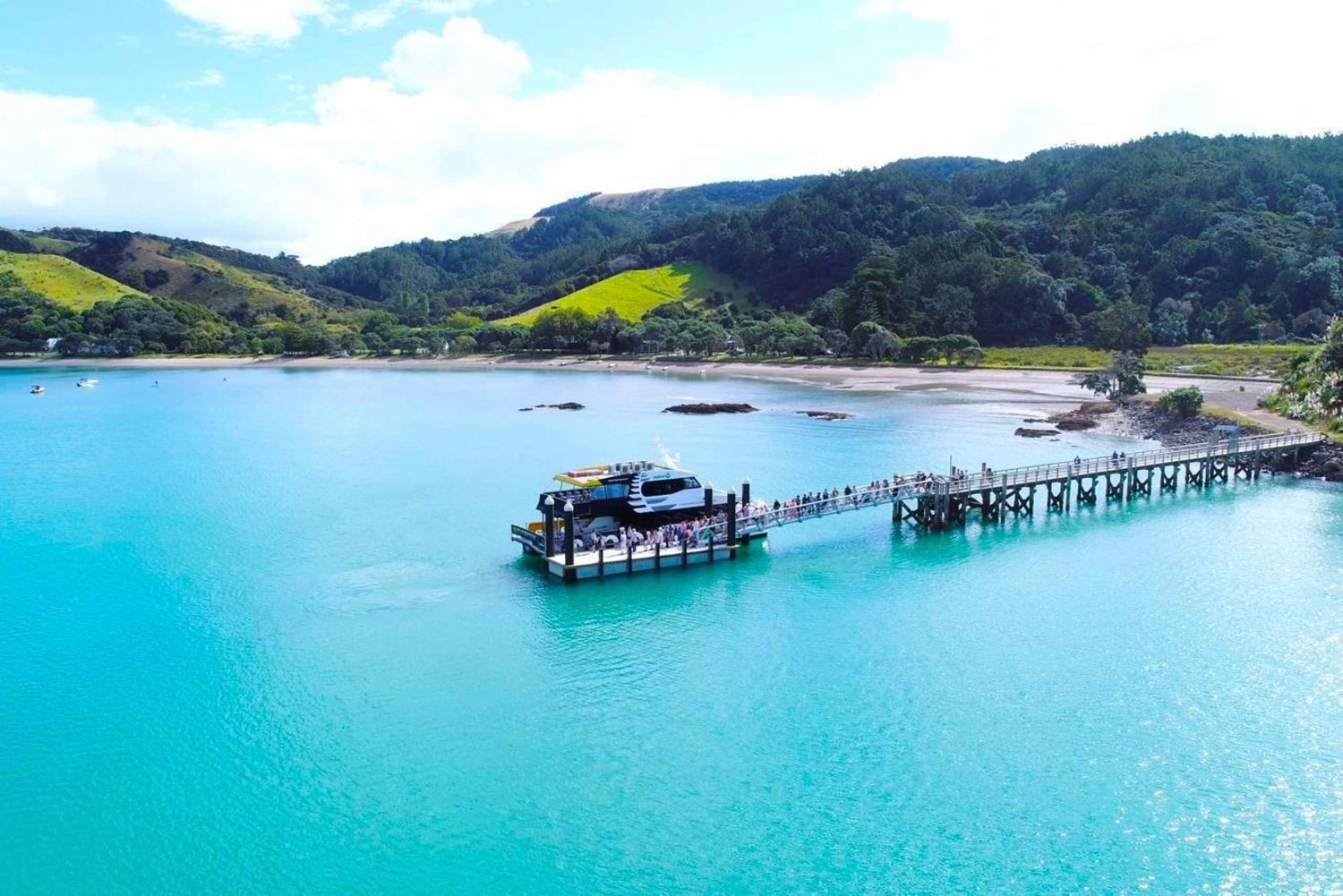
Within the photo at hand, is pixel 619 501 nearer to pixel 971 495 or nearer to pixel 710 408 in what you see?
pixel 971 495

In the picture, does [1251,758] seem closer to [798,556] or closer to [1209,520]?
[798,556]

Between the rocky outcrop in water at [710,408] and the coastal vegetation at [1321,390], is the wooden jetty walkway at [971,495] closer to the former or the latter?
the coastal vegetation at [1321,390]

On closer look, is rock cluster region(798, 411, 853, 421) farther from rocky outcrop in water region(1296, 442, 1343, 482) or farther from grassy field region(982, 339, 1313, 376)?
grassy field region(982, 339, 1313, 376)

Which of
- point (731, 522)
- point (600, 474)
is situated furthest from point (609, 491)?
point (731, 522)

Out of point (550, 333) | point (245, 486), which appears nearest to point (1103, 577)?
point (245, 486)

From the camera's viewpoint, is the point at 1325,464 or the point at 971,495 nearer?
the point at 971,495

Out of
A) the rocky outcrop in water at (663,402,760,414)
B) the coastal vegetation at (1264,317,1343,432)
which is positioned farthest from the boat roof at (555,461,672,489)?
the rocky outcrop in water at (663,402,760,414)

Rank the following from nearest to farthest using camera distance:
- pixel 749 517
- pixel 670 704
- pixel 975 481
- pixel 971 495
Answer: pixel 670 704 < pixel 749 517 < pixel 975 481 < pixel 971 495

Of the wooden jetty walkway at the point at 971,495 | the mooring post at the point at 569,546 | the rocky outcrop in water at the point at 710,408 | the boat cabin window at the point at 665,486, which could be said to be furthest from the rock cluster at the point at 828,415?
the mooring post at the point at 569,546
